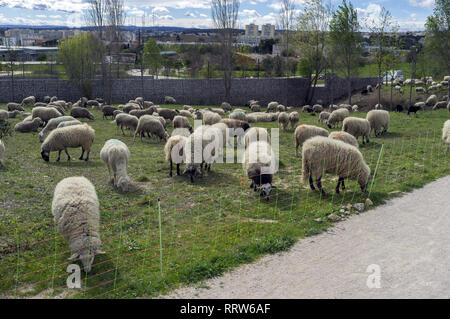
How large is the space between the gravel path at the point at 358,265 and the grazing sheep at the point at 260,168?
219 centimetres

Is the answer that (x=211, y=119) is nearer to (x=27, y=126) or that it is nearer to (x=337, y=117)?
(x=337, y=117)

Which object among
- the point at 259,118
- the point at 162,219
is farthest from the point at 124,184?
the point at 259,118

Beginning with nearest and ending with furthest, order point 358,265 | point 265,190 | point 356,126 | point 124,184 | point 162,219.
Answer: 1. point 358,265
2. point 162,219
3. point 265,190
4. point 124,184
5. point 356,126

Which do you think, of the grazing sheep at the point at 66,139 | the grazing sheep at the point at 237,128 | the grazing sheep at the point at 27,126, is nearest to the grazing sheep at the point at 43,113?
the grazing sheep at the point at 27,126

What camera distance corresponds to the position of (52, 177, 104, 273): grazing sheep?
5961mm

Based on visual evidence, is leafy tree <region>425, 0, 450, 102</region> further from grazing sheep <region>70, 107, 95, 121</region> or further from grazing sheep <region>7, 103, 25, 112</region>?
grazing sheep <region>7, 103, 25, 112</region>

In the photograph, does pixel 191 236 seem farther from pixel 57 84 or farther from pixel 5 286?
pixel 57 84

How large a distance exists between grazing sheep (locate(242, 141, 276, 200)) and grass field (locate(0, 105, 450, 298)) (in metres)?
0.30

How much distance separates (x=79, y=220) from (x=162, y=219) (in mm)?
2246

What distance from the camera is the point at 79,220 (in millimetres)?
6285

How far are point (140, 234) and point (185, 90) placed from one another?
31.0 m

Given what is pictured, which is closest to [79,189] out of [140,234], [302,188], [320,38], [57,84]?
[140,234]

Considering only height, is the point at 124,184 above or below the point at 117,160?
below

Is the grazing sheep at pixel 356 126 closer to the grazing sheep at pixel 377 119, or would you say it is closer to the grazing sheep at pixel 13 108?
the grazing sheep at pixel 377 119
